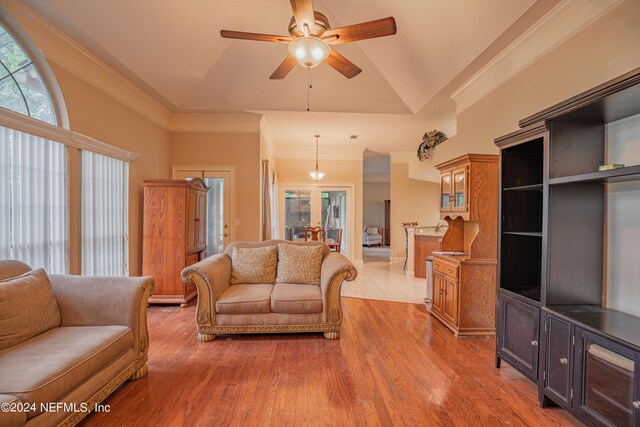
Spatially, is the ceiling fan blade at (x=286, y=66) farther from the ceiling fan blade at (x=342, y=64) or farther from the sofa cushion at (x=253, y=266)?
the sofa cushion at (x=253, y=266)

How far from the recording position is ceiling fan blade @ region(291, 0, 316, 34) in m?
2.01

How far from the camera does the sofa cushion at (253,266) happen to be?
11.2 ft

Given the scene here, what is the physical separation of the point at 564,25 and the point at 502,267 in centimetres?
205

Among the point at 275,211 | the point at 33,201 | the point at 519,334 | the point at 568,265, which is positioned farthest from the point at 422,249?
the point at 33,201

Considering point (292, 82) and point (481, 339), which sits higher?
point (292, 82)

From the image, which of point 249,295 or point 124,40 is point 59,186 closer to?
point 124,40

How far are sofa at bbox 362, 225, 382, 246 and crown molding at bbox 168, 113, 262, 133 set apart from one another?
314 inches

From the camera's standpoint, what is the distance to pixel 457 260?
3133 mm

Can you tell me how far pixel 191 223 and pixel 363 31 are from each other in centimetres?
333

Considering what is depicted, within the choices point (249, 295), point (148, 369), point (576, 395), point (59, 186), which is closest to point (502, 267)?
point (576, 395)

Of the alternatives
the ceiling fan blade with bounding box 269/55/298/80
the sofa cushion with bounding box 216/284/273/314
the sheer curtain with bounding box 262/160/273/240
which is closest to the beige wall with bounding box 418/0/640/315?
the ceiling fan blade with bounding box 269/55/298/80

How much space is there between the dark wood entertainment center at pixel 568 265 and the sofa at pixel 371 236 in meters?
9.60

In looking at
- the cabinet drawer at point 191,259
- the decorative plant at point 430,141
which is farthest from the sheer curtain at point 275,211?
the decorative plant at point 430,141

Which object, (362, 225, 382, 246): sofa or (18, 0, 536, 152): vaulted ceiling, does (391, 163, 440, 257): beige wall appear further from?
(362, 225, 382, 246): sofa
